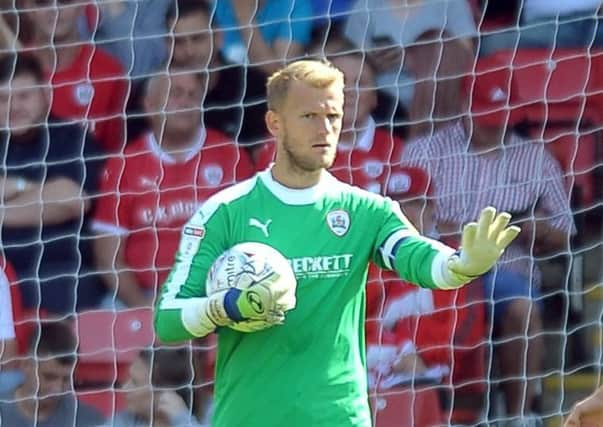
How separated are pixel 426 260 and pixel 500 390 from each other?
2051 mm

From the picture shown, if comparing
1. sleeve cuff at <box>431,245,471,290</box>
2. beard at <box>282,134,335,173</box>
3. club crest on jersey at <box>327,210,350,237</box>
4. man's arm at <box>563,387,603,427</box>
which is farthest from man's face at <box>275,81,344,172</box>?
man's arm at <box>563,387,603,427</box>

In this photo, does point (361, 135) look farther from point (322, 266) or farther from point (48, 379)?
point (322, 266)

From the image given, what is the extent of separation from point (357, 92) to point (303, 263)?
6.86 ft

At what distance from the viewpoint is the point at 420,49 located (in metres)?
5.96

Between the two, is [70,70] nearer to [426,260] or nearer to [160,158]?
[160,158]

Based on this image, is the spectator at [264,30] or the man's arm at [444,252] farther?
the spectator at [264,30]

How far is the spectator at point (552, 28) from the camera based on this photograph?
19.2 ft

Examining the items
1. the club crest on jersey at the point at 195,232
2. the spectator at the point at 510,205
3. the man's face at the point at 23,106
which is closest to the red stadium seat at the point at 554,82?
the spectator at the point at 510,205

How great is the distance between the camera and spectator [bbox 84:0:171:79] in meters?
6.11

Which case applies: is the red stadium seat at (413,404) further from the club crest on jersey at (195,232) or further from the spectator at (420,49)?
the club crest on jersey at (195,232)

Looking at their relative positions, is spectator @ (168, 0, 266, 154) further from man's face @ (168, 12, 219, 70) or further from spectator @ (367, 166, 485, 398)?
spectator @ (367, 166, 485, 398)

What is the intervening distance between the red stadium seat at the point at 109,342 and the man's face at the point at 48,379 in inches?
1.8

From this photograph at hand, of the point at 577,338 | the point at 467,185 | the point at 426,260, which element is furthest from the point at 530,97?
the point at 426,260

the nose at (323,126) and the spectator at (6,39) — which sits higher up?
the spectator at (6,39)
